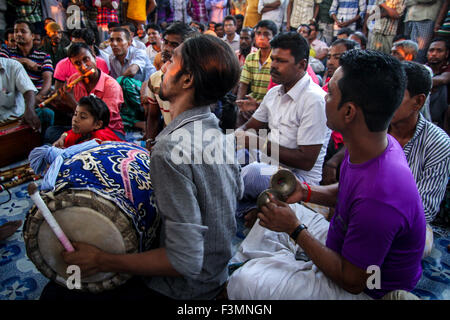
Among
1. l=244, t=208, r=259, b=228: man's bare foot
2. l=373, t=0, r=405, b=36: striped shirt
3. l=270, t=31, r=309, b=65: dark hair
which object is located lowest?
l=244, t=208, r=259, b=228: man's bare foot

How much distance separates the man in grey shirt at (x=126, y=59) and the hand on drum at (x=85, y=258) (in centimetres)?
368

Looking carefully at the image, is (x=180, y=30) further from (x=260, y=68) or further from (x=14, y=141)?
(x=14, y=141)

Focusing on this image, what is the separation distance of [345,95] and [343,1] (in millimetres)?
5496

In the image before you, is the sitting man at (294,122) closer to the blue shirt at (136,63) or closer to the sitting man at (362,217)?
the sitting man at (362,217)

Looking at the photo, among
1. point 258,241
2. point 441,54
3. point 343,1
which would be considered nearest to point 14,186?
point 258,241

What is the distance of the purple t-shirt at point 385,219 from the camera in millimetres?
1012

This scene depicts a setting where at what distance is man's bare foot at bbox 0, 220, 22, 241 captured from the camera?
6.90ft

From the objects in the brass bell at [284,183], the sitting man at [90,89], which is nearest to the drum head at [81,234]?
the brass bell at [284,183]

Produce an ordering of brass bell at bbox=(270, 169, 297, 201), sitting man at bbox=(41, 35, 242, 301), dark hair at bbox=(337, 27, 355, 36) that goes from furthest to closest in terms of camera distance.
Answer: dark hair at bbox=(337, 27, 355, 36)
brass bell at bbox=(270, 169, 297, 201)
sitting man at bbox=(41, 35, 242, 301)

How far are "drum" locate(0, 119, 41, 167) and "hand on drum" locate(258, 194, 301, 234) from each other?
3137 millimetres

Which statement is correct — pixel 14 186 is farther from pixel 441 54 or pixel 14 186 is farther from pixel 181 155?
pixel 441 54

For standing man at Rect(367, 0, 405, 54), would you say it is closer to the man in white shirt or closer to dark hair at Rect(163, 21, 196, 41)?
dark hair at Rect(163, 21, 196, 41)

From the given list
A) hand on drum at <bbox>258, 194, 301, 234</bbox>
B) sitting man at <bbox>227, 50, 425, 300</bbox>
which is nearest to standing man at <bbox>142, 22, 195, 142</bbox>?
hand on drum at <bbox>258, 194, 301, 234</bbox>

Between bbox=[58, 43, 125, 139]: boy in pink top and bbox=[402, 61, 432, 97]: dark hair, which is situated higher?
bbox=[402, 61, 432, 97]: dark hair
